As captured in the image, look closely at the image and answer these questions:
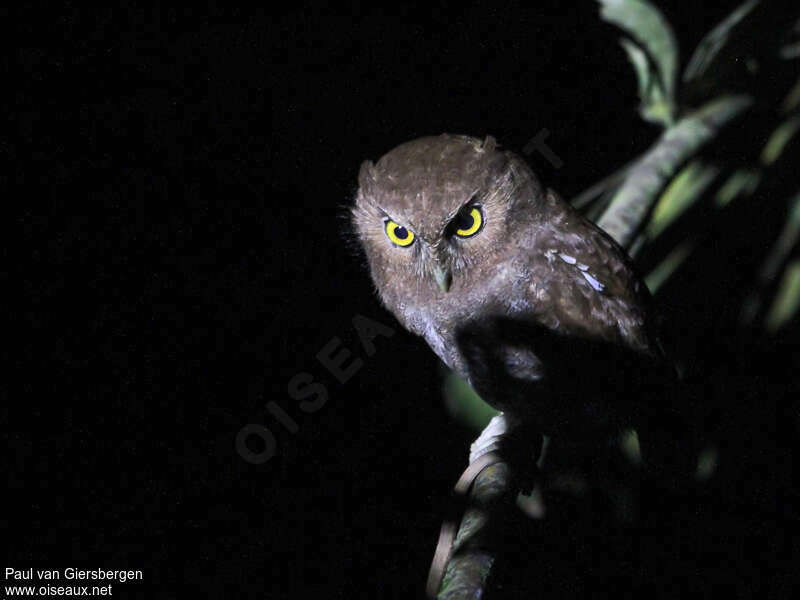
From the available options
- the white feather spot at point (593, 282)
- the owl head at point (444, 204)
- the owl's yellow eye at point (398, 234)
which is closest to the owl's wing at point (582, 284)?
the white feather spot at point (593, 282)

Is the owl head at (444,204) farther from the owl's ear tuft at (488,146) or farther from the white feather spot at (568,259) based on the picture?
the white feather spot at (568,259)

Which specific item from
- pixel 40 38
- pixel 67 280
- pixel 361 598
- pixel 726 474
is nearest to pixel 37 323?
pixel 67 280

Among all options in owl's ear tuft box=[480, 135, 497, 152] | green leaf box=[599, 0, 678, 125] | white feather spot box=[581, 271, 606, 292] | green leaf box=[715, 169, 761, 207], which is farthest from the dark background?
white feather spot box=[581, 271, 606, 292]

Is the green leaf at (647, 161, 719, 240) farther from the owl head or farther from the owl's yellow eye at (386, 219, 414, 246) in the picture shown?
the owl's yellow eye at (386, 219, 414, 246)

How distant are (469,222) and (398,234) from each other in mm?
240

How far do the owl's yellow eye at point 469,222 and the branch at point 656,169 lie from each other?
50 cm

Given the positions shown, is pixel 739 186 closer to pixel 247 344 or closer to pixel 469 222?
pixel 469 222

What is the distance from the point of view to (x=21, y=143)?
10.1ft

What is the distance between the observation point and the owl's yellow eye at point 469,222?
7.07 ft

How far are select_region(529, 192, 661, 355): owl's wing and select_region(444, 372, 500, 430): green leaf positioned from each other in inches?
24.3

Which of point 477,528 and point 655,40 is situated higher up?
point 655,40

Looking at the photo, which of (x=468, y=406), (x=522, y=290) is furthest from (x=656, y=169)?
(x=468, y=406)

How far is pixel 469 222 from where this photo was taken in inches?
86.3

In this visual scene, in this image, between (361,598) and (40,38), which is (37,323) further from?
(361,598)
